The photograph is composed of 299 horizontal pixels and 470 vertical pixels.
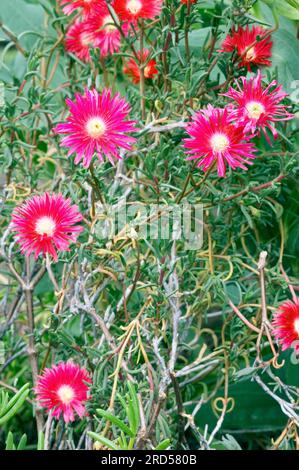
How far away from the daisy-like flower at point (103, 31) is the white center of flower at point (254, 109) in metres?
0.22

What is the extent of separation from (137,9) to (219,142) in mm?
209

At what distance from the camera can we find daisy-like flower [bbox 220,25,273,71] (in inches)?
35.0

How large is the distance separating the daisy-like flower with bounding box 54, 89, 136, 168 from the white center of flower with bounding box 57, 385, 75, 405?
220 millimetres

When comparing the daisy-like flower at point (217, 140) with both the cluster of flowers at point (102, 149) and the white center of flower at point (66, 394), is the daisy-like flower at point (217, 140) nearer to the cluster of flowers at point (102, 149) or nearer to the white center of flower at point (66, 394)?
the cluster of flowers at point (102, 149)

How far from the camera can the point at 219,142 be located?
773 mm

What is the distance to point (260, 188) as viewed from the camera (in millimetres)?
869

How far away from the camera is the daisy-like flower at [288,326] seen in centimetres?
80

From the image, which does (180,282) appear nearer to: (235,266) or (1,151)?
(235,266)

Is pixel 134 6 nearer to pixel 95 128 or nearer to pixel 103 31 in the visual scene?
pixel 103 31

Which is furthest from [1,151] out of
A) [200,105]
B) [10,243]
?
[200,105]

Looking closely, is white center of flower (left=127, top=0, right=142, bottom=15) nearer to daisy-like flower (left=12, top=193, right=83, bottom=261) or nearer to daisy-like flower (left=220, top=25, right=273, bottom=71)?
daisy-like flower (left=220, top=25, right=273, bottom=71)

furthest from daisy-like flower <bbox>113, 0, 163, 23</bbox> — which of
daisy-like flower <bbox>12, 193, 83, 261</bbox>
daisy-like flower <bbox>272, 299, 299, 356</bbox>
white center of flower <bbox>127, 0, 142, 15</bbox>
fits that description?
daisy-like flower <bbox>272, 299, 299, 356</bbox>

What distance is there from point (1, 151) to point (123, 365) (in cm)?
33
